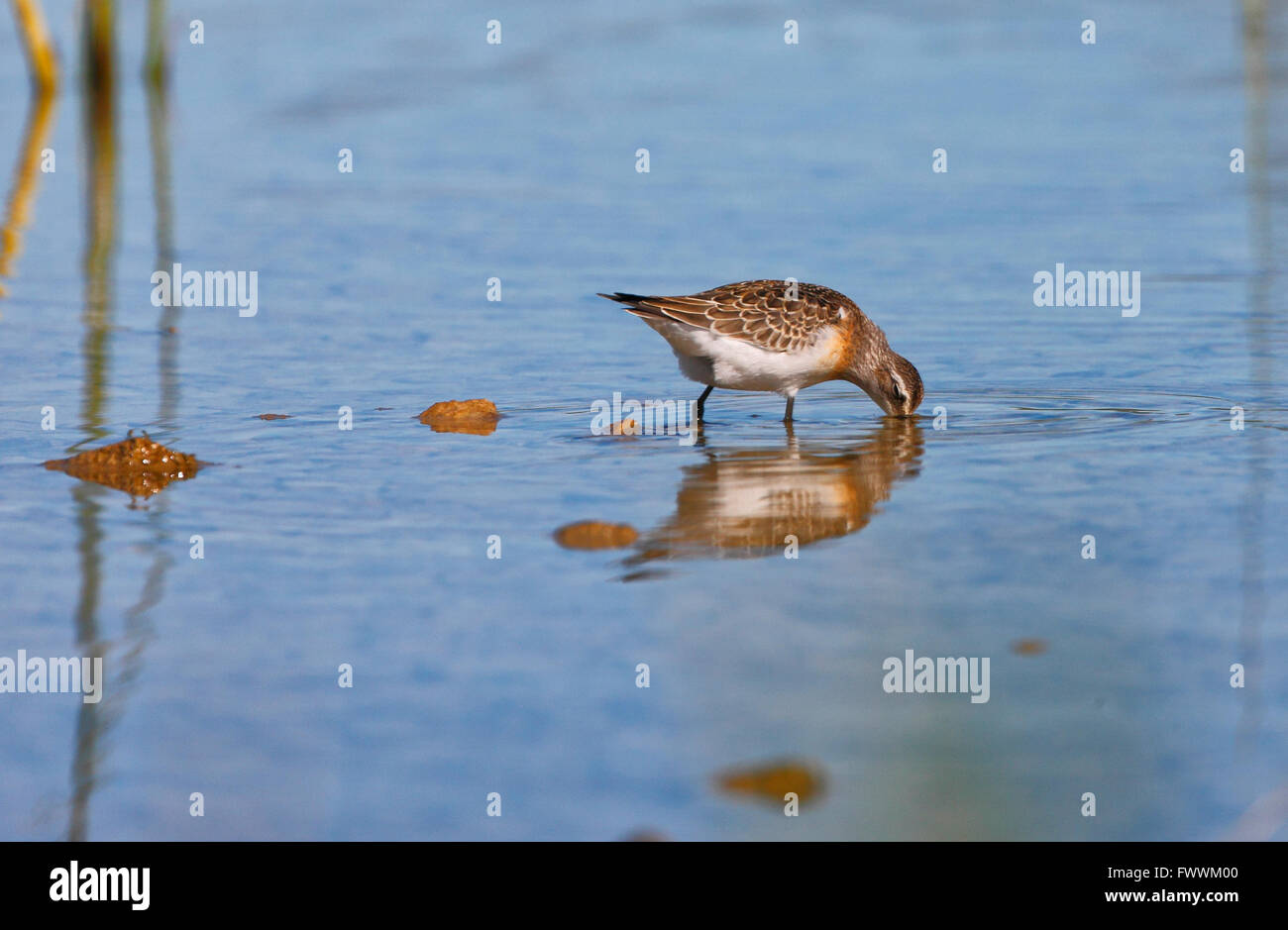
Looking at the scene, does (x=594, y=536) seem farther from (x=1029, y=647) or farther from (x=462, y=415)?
(x=462, y=415)

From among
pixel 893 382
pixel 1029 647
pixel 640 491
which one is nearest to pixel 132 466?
pixel 640 491

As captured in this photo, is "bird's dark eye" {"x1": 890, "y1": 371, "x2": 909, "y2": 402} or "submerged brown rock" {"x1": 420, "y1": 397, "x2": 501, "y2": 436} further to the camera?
"bird's dark eye" {"x1": 890, "y1": 371, "x2": 909, "y2": 402}

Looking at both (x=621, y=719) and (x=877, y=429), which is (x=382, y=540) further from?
(x=877, y=429)

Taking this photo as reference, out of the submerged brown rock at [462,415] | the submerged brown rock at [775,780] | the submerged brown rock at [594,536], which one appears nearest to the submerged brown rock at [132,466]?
the submerged brown rock at [462,415]

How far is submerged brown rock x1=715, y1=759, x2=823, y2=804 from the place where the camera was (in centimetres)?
460

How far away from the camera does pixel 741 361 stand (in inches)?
353

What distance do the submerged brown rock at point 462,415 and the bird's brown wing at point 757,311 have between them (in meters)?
0.95

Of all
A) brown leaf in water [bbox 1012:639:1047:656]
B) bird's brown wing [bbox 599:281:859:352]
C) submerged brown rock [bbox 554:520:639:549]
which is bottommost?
brown leaf in water [bbox 1012:639:1047:656]

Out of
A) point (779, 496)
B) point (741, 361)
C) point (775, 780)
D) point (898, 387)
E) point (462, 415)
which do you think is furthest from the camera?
point (898, 387)

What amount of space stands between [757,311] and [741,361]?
0.39 meters

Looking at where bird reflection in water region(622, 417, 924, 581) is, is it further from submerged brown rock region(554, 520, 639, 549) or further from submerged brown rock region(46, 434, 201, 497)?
submerged brown rock region(46, 434, 201, 497)

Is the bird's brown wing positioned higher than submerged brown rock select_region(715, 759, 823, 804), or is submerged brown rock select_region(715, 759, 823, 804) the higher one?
the bird's brown wing

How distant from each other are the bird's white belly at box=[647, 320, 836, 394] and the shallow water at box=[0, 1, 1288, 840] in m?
0.34

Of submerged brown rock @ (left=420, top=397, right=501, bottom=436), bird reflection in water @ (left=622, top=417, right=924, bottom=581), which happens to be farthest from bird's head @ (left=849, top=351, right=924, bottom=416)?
submerged brown rock @ (left=420, top=397, right=501, bottom=436)
